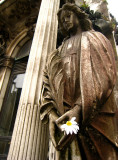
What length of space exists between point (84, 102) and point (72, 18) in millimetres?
1159

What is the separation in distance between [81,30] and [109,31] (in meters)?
1.25

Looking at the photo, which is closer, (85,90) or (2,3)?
(85,90)

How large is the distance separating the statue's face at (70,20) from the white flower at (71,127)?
120 centimetres

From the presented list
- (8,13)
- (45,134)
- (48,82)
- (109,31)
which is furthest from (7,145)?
(8,13)

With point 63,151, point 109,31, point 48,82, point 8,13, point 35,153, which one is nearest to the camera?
point 63,151

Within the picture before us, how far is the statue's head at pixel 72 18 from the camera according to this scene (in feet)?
5.27

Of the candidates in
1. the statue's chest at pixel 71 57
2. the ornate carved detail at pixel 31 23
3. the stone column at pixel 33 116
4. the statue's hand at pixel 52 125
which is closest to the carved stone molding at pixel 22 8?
the ornate carved detail at pixel 31 23

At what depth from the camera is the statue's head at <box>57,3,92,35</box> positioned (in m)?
1.61

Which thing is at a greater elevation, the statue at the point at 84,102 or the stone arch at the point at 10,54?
the stone arch at the point at 10,54

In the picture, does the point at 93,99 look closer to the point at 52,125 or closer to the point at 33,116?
the point at 52,125

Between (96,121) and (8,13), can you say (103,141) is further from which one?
(8,13)

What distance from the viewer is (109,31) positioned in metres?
2.61

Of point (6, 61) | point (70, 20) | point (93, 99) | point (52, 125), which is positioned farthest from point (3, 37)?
point (93, 99)

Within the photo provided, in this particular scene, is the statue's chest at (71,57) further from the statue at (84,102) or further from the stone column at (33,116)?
the stone column at (33,116)
